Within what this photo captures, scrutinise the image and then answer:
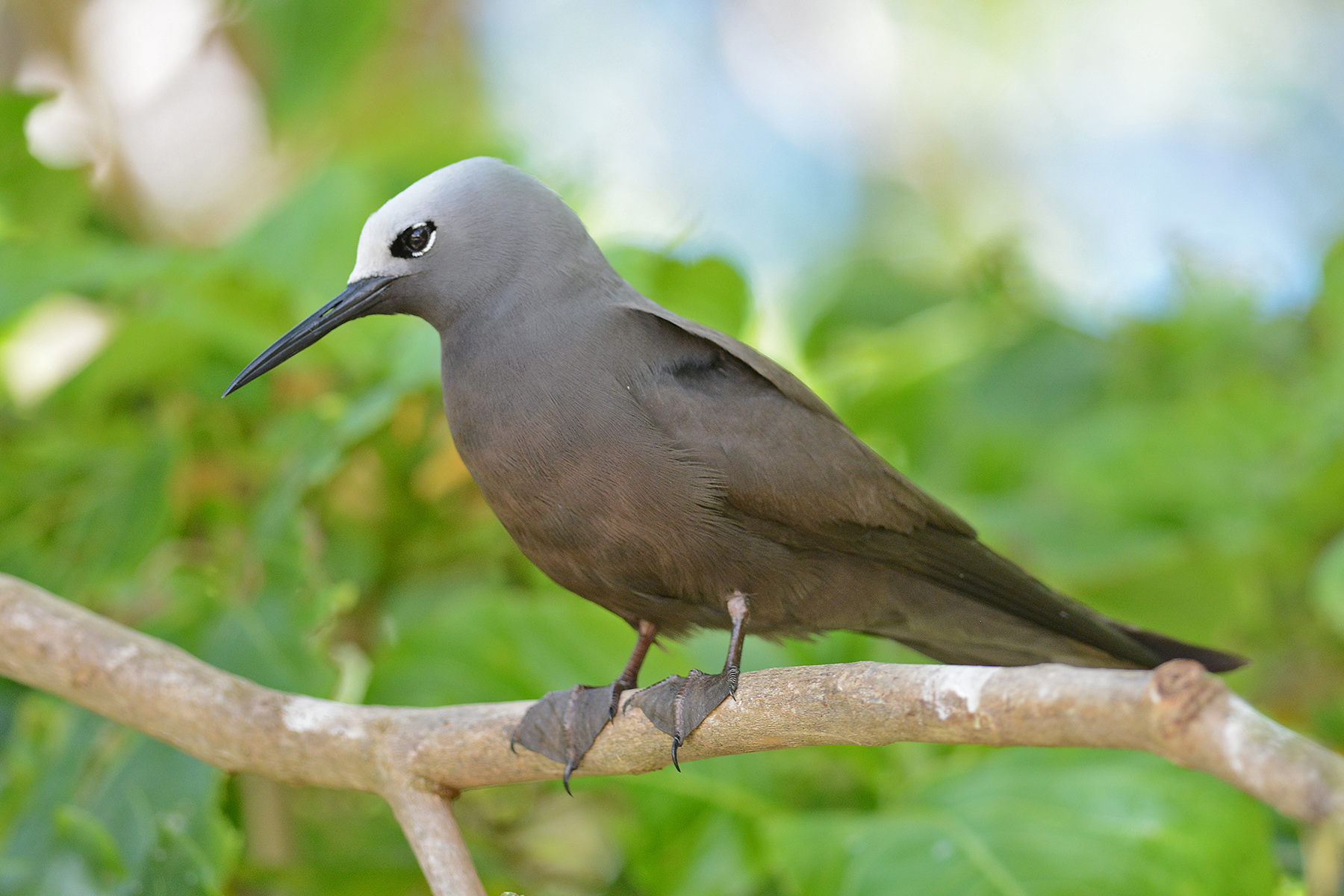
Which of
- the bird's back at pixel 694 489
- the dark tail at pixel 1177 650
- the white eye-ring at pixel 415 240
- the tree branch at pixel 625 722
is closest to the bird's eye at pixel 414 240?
the white eye-ring at pixel 415 240

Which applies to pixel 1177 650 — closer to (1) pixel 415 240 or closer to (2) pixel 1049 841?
(2) pixel 1049 841

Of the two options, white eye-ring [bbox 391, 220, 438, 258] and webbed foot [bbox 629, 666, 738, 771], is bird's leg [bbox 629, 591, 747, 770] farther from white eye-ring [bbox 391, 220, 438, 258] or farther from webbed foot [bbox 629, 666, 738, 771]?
white eye-ring [bbox 391, 220, 438, 258]

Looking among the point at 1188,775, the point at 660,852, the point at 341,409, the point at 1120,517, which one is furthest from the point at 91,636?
the point at 1120,517

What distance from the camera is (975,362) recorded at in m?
4.03

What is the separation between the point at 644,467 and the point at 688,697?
0.33 metres

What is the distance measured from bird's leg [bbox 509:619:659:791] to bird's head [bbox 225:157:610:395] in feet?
2.03

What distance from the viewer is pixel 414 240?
1825 mm

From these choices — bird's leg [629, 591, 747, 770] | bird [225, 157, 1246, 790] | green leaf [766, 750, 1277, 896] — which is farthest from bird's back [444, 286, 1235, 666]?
green leaf [766, 750, 1277, 896]

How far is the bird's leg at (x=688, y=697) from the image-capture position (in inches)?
62.3

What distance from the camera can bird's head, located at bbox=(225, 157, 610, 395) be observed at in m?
1.81

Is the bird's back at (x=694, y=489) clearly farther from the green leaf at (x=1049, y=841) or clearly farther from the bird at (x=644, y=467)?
the green leaf at (x=1049, y=841)

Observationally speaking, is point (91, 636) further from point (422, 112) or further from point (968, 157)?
point (968, 157)

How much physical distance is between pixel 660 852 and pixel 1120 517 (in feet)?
5.76

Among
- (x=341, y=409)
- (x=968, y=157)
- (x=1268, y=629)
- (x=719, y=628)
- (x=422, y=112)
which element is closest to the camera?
(x=719, y=628)
